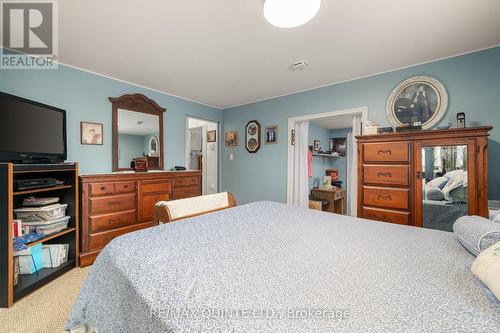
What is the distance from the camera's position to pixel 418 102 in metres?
2.54

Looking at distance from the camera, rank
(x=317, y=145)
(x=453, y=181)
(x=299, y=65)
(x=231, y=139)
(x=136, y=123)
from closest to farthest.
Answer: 1. (x=453, y=181)
2. (x=299, y=65)
3. (x=136, y=123)
4. (x=231, y=139)
5. (x=317, y=145)

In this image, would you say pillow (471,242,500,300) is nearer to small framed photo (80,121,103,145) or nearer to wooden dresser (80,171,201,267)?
wooden dresser (80,171,201,267)

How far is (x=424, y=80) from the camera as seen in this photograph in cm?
249

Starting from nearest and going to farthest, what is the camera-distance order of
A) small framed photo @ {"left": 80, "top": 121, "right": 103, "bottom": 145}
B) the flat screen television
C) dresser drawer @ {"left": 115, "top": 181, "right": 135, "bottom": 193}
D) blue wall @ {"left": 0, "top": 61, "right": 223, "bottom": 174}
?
the flat screen television → blue wall @ {"left": 0, "top": 61, "right": 223, "bottom": 174} → dresser drawer @ {"left": 115, "top": 181, "right": 135, "bottom": 193} → small framed photo @ {"left": 80, "top": 121, "right": 103, "bottom": 145}

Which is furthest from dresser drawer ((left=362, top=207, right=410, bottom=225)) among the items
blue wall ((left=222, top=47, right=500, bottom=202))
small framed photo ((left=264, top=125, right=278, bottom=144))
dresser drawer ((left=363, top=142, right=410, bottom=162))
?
small framed photo ((left=264, top=125, right=278, bottom=144))

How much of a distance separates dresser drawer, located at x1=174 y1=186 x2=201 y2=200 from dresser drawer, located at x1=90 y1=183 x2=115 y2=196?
90cm

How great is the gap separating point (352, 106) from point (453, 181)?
1555mm

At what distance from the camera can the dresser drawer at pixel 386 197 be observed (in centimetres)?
215

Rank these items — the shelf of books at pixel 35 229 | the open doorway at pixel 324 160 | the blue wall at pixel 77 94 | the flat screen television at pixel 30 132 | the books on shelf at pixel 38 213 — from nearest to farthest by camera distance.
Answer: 1. the shelf of books at pixel 35 229
2. the flat screen television at pixel 30 132
3. the books on shelf at pixel 38 213
4. the blue wall at pixel 77 94
5. the open doorway at pixel 324 160

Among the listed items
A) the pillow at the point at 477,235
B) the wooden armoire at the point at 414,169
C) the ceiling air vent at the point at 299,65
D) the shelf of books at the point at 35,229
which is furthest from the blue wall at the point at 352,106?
the shelf of books at the point at 35,229

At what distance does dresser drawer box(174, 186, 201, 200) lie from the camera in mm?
3275

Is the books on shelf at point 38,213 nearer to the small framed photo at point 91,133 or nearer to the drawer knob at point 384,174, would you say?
the small framed photo at point 91,133

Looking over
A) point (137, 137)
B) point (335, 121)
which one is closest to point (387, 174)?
point (335, 121)

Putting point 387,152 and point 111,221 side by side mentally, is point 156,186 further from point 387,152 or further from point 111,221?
point 387,152
